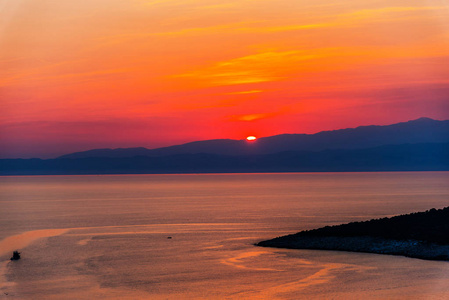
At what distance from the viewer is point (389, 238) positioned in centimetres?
4925

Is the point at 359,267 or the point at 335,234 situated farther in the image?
the point at 335,234

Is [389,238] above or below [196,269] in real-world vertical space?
above

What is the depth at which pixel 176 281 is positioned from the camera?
3875 cm

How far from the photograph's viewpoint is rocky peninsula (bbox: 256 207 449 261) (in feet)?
149

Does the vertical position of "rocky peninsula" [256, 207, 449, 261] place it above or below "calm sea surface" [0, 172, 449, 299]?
above

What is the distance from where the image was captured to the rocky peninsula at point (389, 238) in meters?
45.5

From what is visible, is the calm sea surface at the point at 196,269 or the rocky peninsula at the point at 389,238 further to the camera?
the rocky peninsula at the point at 389,238

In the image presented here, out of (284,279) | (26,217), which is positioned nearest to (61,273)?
(284,279)

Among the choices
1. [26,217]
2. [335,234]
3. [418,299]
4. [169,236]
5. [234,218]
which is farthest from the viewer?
[26,217]

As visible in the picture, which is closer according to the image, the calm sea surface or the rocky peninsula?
the calm sea surface

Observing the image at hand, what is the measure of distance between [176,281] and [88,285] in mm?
5190

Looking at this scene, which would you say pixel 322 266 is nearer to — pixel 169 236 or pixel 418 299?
pixel 418 299

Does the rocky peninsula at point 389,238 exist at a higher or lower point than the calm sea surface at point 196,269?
higher

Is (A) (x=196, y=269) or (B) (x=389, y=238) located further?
(B) (x=389, y=238)
